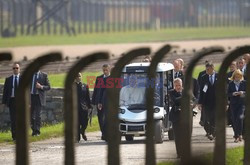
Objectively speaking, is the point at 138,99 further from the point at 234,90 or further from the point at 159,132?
the point at 234,90

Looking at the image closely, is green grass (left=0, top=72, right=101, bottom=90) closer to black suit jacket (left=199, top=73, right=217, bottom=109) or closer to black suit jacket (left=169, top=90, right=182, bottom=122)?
black suit jacket (left=199, top=73, right=217, bottom=109)

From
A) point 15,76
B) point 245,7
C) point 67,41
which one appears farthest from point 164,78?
point 245,7

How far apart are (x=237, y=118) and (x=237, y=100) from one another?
0.31 meters

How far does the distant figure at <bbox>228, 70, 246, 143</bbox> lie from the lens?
60.8 ft

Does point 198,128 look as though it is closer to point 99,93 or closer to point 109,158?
point 99,93

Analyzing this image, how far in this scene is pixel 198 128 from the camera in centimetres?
2142

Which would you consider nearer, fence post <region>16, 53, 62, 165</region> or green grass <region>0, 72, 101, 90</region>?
fence post <region>16, 53, 62, 165</region>

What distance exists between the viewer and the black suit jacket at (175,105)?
16.2m

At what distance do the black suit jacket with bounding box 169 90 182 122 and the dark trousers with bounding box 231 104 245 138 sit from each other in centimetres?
137

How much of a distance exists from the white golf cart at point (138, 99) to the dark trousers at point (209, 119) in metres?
0.62

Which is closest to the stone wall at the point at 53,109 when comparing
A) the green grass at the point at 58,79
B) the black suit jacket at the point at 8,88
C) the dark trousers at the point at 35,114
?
the green grass at the point at 58,79

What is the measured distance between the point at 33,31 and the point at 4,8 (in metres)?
3.44

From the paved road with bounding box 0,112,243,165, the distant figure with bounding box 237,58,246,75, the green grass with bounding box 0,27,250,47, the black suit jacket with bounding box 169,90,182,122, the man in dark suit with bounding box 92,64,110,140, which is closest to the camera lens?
the paved road with bounding box 0,112,243,165

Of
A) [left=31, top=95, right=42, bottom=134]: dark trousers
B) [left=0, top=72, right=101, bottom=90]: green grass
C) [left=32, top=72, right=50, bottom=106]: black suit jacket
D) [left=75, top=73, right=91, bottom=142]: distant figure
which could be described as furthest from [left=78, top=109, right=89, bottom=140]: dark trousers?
[left=0, top=72, right=101, bottom=90]: green grass
